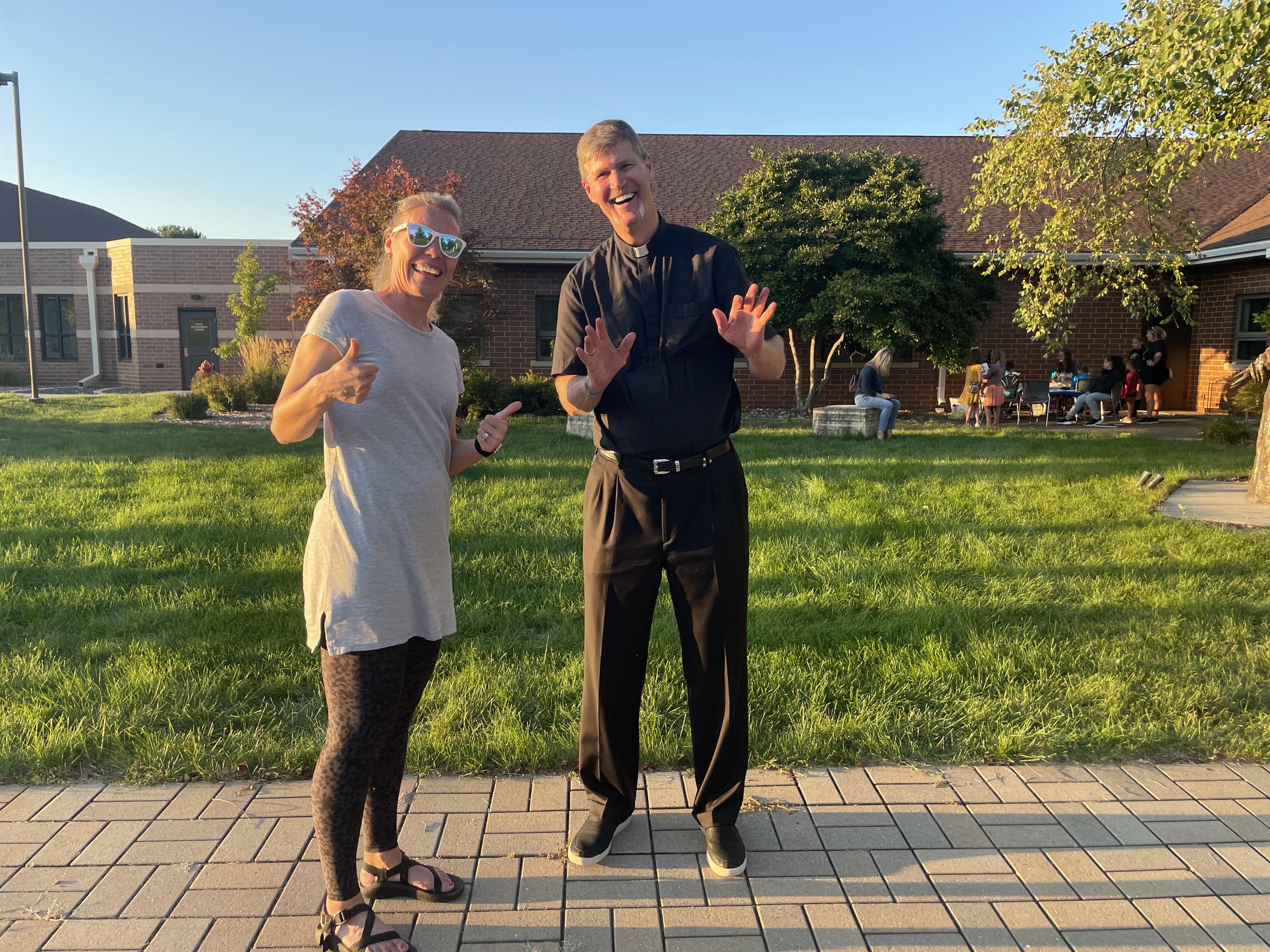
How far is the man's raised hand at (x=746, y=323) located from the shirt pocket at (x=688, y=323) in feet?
0.34

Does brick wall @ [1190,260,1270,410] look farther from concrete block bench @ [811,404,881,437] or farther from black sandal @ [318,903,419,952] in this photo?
black sandal @ [318,903,419,952]

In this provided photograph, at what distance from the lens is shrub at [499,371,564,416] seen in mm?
15945

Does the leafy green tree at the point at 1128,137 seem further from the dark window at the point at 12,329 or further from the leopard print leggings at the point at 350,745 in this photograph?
the dark window at the point at 12,329

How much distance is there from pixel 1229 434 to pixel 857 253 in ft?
20.0

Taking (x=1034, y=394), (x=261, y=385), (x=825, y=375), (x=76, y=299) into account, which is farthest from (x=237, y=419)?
(x=76, y=299)

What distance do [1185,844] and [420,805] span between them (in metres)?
2.68

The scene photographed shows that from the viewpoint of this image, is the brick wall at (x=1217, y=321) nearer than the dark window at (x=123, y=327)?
Yes

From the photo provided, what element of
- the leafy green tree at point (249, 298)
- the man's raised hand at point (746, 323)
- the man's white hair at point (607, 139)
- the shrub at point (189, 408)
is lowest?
the shrub at point (189, 408)

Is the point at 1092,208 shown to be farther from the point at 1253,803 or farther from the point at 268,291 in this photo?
the point at 268,291

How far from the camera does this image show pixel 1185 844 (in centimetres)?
300

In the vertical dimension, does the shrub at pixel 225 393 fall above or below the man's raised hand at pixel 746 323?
below

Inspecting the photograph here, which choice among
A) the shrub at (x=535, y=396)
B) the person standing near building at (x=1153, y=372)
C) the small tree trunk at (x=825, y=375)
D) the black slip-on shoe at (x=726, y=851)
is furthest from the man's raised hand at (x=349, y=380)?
the person standing near building at (x=1153, y=372)

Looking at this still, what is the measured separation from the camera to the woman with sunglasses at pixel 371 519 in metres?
2.33

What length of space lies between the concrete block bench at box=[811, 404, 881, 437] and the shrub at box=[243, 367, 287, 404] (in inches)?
405
